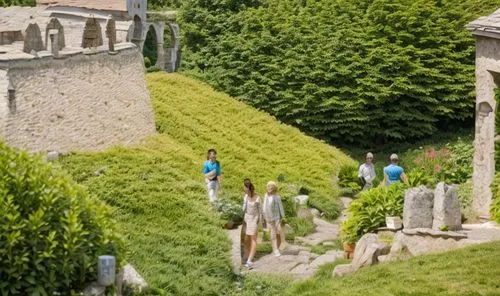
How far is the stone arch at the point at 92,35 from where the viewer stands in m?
24.4

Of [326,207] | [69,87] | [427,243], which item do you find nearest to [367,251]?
[427,243]

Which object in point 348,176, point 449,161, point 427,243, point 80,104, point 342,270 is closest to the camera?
point 342,270

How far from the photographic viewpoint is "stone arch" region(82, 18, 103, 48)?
24391 millimetres

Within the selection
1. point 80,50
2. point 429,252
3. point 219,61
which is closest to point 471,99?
point 219,61

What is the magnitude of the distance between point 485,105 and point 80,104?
8.91 meters

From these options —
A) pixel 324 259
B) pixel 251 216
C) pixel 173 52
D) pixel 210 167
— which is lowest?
pixel 324 259

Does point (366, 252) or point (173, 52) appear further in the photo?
point (173, 52)

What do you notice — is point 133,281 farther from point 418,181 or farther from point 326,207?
point 326,207

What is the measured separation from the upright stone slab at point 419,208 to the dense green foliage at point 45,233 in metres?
6.39

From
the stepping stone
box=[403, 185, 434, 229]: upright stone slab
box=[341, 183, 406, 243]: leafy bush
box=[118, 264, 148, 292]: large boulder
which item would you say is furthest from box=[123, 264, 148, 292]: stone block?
box=[341, 183, 406, 243]: leafy bush

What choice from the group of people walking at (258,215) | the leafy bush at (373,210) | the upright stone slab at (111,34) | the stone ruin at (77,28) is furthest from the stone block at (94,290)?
the upright stone slab at (111,34)

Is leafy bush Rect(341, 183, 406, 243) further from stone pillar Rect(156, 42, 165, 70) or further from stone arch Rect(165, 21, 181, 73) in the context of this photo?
stone arch Rect(165, 21, 181, 73)

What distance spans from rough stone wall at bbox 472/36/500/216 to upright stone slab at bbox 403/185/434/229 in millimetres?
3467

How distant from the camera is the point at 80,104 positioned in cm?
2152
